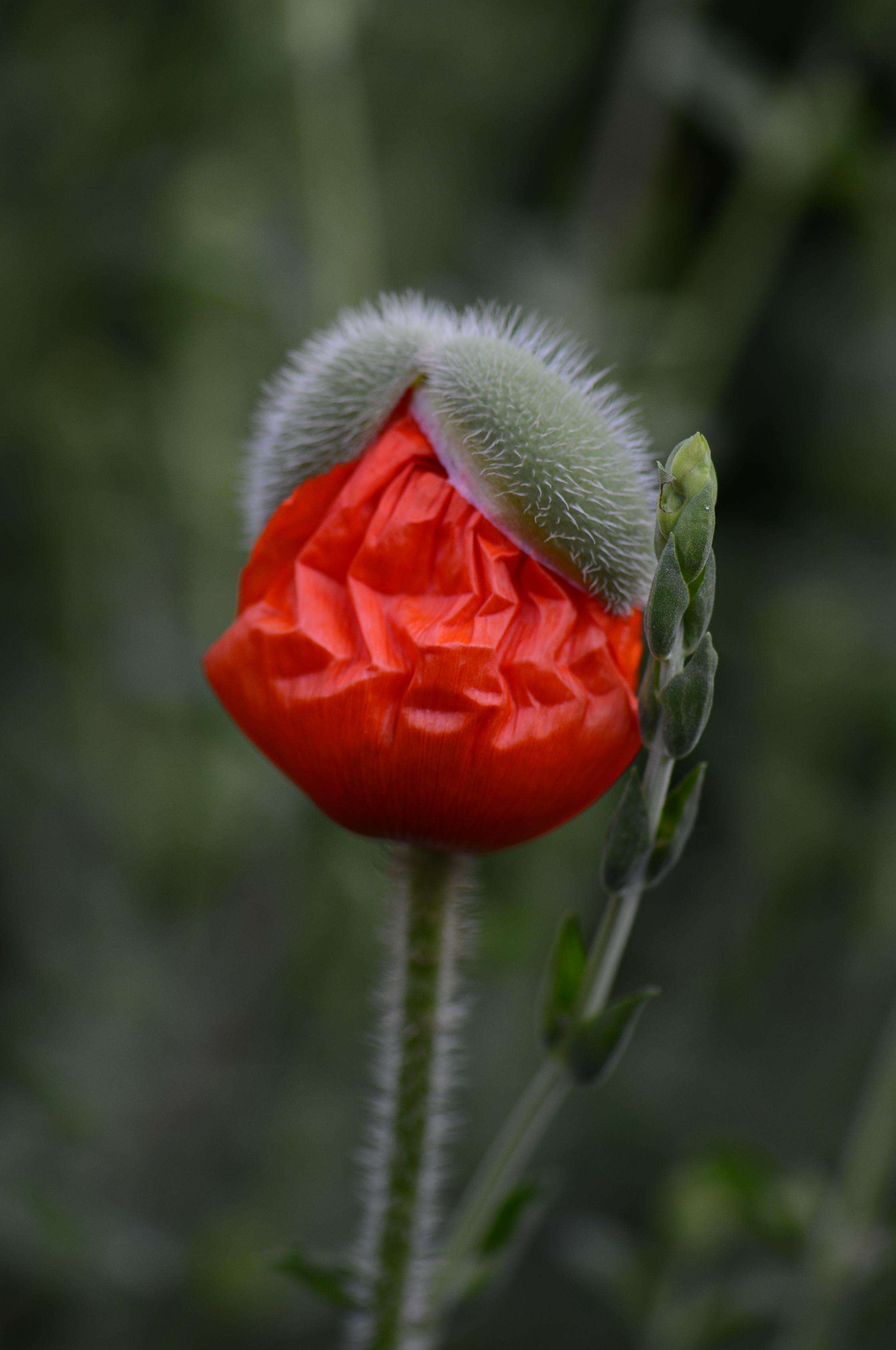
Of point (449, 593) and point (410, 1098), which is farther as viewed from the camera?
point (410, 1098)

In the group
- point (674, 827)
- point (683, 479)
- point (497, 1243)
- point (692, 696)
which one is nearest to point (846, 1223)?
point (497, 1243)

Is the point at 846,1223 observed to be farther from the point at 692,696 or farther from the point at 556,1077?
the point at 692,696

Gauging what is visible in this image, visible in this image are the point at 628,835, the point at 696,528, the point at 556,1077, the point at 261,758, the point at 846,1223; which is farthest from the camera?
the point at 261,758

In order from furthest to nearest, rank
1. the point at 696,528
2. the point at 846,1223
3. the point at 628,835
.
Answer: the point at 846,1223 < the point at 628,835 < the point at 696,528

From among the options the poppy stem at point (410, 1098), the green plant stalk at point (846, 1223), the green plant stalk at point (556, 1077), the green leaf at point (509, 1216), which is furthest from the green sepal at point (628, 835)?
the green plant stalk at point (846, 1223)

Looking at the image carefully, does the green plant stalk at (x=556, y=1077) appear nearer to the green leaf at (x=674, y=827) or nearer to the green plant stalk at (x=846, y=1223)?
the green leaf at (x=674, y=827)

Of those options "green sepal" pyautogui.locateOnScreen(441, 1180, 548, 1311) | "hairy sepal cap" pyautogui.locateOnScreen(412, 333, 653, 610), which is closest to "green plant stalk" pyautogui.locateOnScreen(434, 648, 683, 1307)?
"green sepal" pyautogui.locateOnScreen(441, 1180, 548, 1311)

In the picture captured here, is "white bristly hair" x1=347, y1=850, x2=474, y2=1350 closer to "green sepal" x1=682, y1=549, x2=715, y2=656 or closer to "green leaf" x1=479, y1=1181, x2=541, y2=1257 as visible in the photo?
"green leaf" x1=479, y1=1181, x2=541, y2=1257
